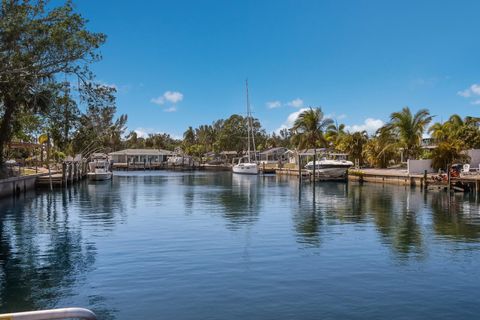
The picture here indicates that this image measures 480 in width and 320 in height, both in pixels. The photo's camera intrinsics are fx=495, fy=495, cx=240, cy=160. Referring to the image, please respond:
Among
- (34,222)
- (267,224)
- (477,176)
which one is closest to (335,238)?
(267,224)

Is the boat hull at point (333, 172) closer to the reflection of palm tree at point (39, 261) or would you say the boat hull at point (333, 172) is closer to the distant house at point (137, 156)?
the reflection of palm tree at point (39, 261)

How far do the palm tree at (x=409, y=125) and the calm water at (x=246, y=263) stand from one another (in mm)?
36909

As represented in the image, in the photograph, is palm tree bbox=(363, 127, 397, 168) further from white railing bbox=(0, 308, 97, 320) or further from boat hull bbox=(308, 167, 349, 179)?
white railing bbox=(0, 308, 97, 320)

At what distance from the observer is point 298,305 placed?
13.4 m

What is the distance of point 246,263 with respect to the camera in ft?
60.8

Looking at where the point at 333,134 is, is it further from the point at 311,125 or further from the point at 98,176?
the point at 98,176

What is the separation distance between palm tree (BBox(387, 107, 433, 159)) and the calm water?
121 ft

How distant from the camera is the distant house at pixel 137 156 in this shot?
145 meters

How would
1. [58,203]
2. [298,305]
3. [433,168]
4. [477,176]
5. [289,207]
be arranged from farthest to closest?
[433,168] → [477,176] → [58,203] → [289,207] → [298,305]

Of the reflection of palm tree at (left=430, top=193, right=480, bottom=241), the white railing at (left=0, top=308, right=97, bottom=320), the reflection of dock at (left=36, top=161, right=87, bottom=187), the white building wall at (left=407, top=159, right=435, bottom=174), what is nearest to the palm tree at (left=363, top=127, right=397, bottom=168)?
the white building wall at (left=407, top=159, right=435, bottom=174)

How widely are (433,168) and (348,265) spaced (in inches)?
1797

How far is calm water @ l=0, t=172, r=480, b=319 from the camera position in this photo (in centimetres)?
1345

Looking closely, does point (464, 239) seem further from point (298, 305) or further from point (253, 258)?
point (298, 305)

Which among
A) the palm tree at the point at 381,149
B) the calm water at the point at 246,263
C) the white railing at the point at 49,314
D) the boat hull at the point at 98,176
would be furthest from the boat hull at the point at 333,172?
the white railing at the point at 49,314
